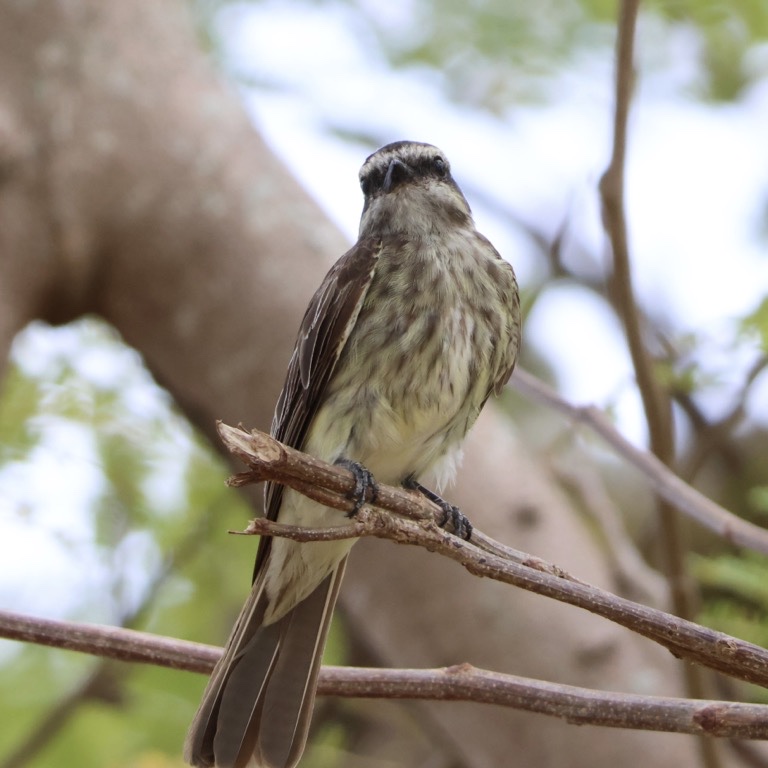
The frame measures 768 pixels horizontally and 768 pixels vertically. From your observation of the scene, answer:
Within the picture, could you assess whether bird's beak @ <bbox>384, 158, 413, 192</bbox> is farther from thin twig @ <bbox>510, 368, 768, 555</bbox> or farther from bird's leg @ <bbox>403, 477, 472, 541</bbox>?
bird's leg @ <bbox>403, 477, 472, 541</bbox>

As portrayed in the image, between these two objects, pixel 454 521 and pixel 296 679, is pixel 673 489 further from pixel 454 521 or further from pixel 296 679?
pixel 296 679

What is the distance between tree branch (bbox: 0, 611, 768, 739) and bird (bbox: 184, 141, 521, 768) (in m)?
0.53

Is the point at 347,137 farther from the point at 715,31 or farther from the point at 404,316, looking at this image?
the point at 404,316

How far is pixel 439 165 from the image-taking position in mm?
3779

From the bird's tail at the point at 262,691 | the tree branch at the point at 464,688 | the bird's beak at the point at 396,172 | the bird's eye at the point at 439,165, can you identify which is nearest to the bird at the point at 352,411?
the bird's tail at the point at 262,691

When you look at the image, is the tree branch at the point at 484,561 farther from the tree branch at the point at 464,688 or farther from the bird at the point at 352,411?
the bird at the point at 352,411

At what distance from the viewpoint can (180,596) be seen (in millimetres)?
4602

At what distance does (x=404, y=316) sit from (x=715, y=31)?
8.39 feet

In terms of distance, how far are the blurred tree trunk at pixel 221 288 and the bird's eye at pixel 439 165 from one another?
51 centimetres

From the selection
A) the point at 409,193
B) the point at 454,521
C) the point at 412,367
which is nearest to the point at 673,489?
the point at 454,521

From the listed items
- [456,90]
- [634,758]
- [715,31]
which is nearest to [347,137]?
[456,90]

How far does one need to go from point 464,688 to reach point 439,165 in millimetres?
1959

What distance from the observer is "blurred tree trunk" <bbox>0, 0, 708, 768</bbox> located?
378 cm

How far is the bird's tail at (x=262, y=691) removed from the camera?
9.54 ft
